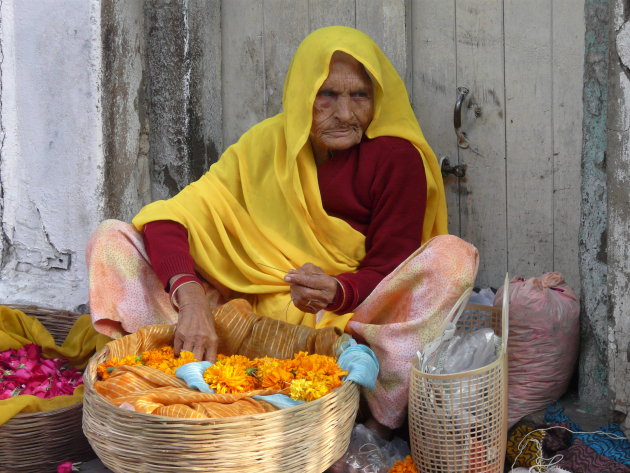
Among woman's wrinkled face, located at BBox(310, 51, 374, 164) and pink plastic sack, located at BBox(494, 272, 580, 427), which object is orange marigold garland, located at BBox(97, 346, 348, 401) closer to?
pink plastic sack, located at BBox(494, 272, 580, 427)

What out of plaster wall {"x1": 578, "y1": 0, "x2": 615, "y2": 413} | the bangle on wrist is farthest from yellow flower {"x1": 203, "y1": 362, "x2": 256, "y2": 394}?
plaster wall {"x1": 578, "y1": 0, "x2": 615, "y2": 413}

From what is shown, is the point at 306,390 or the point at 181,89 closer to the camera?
the point at 306,390

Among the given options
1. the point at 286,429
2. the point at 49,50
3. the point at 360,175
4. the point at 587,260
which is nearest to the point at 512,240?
the point at 587,260

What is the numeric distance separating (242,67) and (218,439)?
2273 mm

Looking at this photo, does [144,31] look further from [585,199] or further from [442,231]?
[585,199]

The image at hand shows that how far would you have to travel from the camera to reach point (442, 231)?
3445mm

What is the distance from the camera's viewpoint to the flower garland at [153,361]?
272cm

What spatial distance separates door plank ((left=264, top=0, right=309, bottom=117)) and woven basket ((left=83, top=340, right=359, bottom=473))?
193 cm

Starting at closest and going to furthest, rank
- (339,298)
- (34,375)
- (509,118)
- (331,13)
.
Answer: (339,298) → (34,375) → (509,118) → (331,13)

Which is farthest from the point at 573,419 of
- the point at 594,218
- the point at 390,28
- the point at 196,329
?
the point at 390,28

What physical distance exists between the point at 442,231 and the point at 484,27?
2.76ft

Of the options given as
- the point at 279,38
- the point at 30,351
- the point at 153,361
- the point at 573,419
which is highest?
the point at 279,38

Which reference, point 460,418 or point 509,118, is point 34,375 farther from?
point 509,118

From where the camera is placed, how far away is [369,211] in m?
3.33
